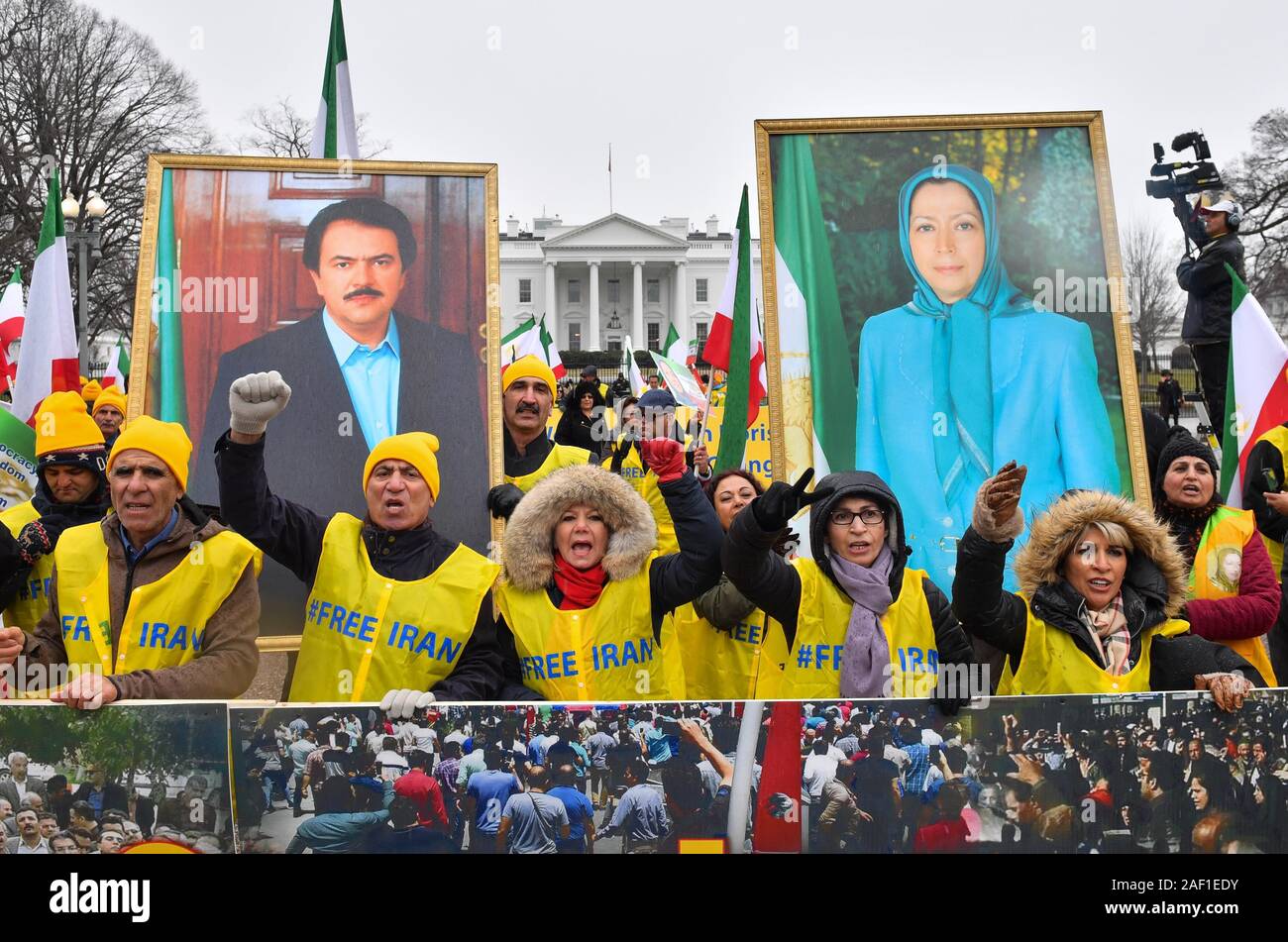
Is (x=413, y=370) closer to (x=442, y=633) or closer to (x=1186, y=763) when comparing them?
(x=442, y=633)

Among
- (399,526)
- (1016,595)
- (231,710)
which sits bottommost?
(231,710)

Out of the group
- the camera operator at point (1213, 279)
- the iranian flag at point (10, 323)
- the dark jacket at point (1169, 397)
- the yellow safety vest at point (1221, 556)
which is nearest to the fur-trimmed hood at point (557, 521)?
the yellow safety vest at point (1221, 556)

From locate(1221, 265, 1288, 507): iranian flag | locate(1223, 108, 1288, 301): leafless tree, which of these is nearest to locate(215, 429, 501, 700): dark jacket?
locate(1221, 265, 1288, 507): iranian flag

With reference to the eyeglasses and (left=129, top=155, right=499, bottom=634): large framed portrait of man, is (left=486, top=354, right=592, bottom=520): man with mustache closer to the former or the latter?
(left=129, top=155, right=499, bottom=634): large framed portrait of man

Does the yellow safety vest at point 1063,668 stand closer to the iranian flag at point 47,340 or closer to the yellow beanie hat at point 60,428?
the yellow beanie hat at point 60,428

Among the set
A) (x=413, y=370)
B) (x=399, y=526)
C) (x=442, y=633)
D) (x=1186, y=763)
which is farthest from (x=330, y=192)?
(x=1186, y=763)

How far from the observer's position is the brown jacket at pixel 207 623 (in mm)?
3479

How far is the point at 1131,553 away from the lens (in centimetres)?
365

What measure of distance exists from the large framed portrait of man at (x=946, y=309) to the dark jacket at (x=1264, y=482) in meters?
0.90

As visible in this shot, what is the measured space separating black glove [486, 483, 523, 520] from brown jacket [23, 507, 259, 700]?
1284mm

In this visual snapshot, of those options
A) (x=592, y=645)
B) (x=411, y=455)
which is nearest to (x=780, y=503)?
(x=592, y=645)

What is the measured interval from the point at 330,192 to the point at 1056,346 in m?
3.28

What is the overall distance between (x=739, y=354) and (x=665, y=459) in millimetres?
2998
